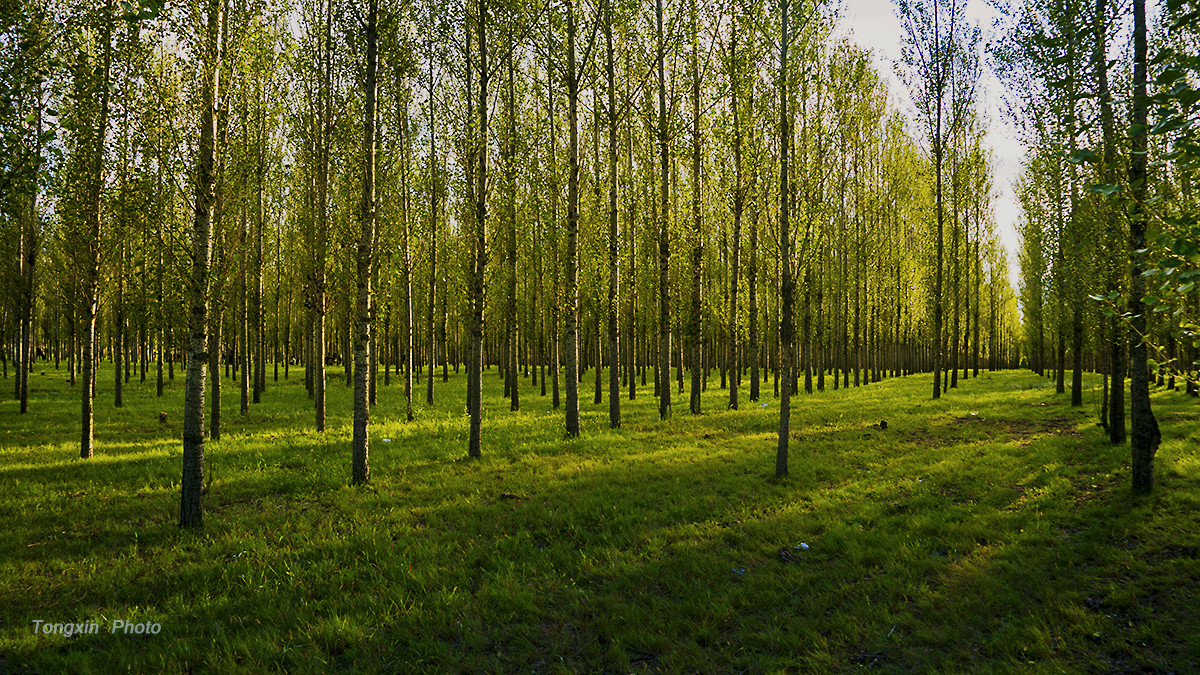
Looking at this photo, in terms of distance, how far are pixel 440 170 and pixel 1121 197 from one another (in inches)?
761

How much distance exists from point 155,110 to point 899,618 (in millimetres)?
12587

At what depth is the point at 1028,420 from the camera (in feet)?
50.2

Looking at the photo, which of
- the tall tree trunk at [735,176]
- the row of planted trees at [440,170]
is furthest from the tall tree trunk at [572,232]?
the tall tree trunk at [735,176]

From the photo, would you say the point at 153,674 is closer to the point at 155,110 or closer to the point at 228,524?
the point at 228,524

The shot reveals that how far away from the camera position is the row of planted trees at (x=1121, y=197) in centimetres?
266

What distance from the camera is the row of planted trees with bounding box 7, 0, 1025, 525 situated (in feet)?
28.1

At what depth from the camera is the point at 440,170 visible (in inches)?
756

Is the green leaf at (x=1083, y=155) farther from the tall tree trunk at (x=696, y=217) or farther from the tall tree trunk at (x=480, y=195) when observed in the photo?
the tall tree trunk at (x=696, y=217)

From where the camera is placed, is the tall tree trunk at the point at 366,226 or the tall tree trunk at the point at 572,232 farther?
the tall tree trunk at the point at 572,232

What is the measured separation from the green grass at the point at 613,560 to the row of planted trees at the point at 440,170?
A: 144 cm

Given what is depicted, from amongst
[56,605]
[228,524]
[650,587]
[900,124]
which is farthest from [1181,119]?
[900,124]

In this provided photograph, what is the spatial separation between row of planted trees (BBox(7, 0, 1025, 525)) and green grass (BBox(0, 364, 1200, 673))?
144 centimetres

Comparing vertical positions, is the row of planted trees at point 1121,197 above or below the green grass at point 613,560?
above

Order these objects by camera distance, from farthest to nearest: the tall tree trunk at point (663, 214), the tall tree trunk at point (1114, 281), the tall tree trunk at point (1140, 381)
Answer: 1. the tall tree trunk at point (663, 214)
2. the tall tree trunk at point (1114, 281)
3. the tall tree trunk at point (1140, 381)
